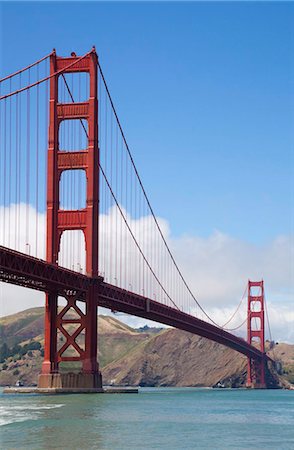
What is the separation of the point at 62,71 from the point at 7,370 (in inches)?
5258

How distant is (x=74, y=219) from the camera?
222 feet

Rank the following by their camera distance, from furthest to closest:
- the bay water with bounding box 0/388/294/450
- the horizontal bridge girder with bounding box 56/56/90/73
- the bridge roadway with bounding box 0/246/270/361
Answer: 1. the horizontal bridge girder with bounding box 56/56/90/73
2. the bridge roadway with bounding box 0/246/270/361
3. the bay water with bounding box 0/388/294/450

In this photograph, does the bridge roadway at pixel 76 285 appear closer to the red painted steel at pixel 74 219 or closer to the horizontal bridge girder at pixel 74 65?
the red painted steel at pixel 74 219

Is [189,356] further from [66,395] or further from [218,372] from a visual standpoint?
[66,395]

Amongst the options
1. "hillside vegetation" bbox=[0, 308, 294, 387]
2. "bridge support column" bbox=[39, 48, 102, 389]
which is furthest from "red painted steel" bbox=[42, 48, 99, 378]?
"hillside vegetation" bbox=[0, 308, 294, 387]

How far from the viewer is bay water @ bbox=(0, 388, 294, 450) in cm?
3319

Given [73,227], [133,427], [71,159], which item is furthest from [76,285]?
[133,427]

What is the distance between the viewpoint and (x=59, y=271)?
63156mm

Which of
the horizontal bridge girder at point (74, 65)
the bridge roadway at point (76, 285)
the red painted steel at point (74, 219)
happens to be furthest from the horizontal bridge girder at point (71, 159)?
the bridge roadway at point (76, 285)

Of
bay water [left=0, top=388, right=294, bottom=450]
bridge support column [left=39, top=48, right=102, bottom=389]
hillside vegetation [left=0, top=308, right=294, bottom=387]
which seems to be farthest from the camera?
hillside vegetation [left=0, top=308, right=294, bottom=387]

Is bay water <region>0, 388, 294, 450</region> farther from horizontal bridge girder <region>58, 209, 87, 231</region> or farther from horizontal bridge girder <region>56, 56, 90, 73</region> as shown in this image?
horizontal bridge girder <region>56, 56, 90, 73</region>

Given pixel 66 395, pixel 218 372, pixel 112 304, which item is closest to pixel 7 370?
pixel 218 372

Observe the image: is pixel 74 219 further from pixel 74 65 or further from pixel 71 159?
pixel 74 65

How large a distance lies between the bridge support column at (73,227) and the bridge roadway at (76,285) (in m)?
0.79
